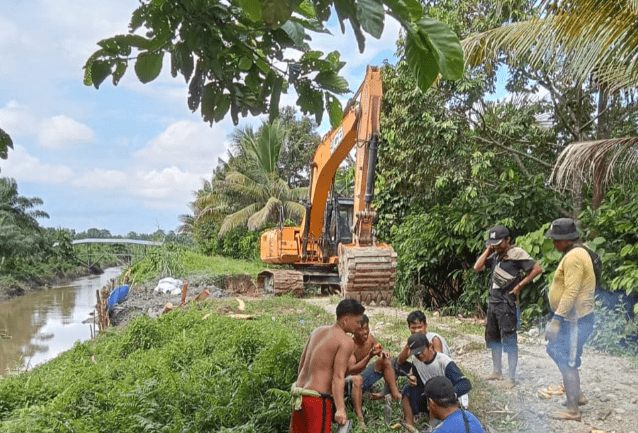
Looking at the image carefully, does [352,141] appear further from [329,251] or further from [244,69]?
[244,69]

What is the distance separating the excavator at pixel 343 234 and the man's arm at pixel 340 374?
4.53 m

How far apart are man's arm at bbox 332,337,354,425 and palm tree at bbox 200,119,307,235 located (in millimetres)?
21273

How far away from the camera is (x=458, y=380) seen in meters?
4.26

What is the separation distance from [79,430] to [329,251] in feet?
32.8

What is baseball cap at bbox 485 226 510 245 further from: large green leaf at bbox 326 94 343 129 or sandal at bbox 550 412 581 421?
large green leaf at bbox 326 94 343 129

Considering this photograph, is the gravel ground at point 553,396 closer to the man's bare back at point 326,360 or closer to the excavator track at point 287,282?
the man's bare back at point 326,360

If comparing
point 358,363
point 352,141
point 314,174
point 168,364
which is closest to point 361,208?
point 352,141

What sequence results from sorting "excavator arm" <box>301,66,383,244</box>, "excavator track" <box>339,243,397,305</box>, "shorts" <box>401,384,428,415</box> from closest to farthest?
1. "shorts" <box>401,384,428,415</box>
2. "excavator arm" <box>301,66,383,244</box>
3. "excavator track" <box>339,243,397,305</box>

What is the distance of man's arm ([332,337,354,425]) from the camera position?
3.77 metres

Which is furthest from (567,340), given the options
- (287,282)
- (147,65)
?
(287,282)

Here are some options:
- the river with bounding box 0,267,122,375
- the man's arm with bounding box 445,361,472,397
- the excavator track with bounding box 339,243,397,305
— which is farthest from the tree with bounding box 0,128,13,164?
the river with bounding box 0,267,122,375

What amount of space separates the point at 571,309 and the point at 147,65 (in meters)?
3.79

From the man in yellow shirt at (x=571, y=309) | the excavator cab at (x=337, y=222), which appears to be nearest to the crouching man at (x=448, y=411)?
the man in yellow shirt at (x=571, y=309)

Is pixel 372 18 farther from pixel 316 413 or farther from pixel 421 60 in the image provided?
pixel 316 413
